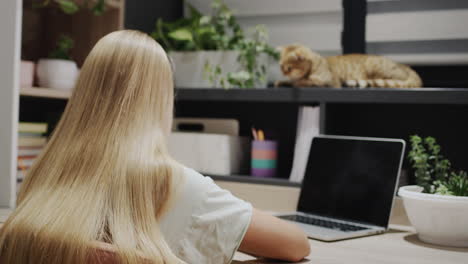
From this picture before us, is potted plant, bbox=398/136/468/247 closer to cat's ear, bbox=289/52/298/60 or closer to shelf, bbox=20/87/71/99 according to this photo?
cat's ear, bbox=289/52/298/60

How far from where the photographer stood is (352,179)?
65.2 inches

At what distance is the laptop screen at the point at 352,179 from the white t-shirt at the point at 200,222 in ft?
2.21

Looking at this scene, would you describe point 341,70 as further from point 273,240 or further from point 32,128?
point 32,128

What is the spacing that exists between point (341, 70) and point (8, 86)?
1143mm

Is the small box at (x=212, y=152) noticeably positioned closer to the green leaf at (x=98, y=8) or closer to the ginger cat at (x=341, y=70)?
the ginger cat at (x=341, y=70)

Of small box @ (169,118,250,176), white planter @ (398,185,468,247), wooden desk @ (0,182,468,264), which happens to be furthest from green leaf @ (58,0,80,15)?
white planter @ (398,185,468,247)

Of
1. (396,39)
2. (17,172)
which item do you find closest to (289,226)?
(17,172)

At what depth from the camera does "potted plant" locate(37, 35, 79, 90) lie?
197 centimetres

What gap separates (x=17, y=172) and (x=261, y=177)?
2.89ft

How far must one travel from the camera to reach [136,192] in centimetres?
97

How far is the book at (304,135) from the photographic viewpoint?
200 centimetres

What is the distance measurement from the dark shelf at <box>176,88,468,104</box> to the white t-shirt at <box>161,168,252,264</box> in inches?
39.1

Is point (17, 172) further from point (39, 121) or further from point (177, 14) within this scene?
point (177, 14)

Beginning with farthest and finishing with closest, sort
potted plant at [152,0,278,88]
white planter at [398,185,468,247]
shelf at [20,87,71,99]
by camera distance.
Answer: potted plant at [152,0,278,88] → shelf at [20,87,71,99] → white planter at [398,185,468,247]
